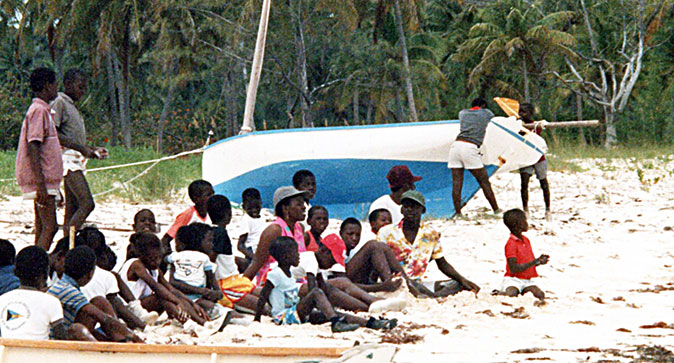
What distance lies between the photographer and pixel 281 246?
198 inches

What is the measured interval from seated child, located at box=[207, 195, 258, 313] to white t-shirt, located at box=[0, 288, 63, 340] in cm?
154

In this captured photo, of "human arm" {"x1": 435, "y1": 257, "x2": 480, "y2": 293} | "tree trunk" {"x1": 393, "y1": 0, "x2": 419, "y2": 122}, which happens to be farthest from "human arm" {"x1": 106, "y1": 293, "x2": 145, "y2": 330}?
"tree trunk" {"x1": 393, "y1": 0, "x2": 419, "y2": 122}

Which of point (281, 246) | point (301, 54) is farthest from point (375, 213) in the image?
point (301, 54)

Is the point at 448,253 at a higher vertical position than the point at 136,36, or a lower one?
lower

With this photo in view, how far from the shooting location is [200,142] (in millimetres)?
32969

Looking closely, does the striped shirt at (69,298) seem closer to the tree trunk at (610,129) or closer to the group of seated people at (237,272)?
the group of seated people at (237,272)

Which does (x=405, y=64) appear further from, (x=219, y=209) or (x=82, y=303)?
(x=82, y=303)

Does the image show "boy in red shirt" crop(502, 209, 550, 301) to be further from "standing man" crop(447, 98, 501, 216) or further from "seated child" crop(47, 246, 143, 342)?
"standing man" crop(447, 98, 501, 216)

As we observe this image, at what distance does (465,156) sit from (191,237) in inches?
175

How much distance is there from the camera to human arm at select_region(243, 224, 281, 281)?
546 cm

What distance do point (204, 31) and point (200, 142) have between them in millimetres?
5847

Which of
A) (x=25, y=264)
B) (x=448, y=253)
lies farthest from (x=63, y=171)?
(x=448, y=253)

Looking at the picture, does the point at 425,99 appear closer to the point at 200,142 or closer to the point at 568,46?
the point at 568,46

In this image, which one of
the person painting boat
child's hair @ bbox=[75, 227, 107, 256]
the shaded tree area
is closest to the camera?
child's hair @ bbox=[75, 227, 107, 256]
